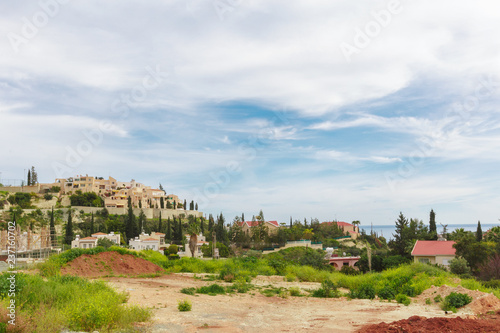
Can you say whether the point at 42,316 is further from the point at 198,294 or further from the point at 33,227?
the point at 33,227

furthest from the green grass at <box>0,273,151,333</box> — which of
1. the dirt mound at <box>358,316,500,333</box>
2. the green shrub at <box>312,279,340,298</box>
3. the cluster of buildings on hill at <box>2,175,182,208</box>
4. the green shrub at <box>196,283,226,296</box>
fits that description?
the cluster of buildings on hill at <box>2,175,182,208</box>

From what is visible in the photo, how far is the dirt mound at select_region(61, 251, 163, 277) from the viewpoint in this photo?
20281 millimetres

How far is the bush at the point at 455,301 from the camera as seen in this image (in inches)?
475

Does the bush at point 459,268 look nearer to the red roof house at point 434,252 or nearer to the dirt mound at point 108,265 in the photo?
the red roof house at point 434,252

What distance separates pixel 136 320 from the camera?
30.9 feet

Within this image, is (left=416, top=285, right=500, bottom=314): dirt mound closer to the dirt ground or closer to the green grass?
the dirt ground

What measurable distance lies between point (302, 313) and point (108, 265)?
13907 mm

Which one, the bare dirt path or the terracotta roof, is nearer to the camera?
the bare dirt path

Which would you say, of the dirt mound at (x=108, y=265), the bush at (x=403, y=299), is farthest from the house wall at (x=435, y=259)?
the dirt mound at (x=108, y=265)

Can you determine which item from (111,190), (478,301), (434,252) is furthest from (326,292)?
(111,190)

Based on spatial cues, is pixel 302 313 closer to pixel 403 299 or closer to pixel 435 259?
pixel 403 299

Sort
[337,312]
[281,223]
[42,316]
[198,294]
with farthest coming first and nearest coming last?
[281,223]
[198,294]
[337,312]
[42,316]

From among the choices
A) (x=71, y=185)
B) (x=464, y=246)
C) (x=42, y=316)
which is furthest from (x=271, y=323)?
(x=71, y=185)

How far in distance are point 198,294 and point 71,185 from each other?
101310 mm
